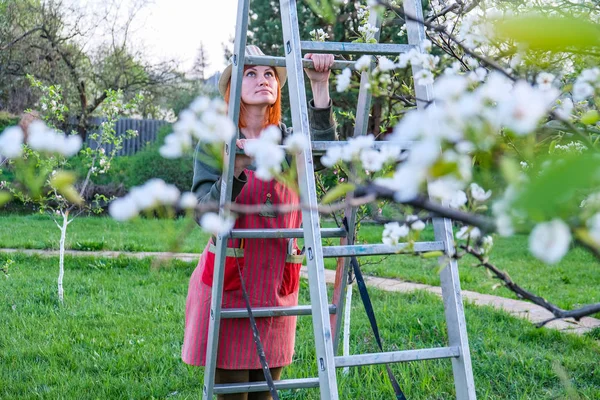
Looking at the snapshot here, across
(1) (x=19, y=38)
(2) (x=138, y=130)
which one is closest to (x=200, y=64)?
(2) (x=138, y=130)

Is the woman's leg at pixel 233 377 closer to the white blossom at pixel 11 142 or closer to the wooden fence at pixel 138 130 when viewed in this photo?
the white blossom at pixel 11 142

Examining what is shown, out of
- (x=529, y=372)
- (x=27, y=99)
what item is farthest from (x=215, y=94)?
(x=529, y=372)

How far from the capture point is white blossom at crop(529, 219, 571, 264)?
0.39m

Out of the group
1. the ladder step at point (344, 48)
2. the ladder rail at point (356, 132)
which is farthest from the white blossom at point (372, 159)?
the ladder rail at point (356, 132)

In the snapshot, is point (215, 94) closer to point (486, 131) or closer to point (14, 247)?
point (14, 247)

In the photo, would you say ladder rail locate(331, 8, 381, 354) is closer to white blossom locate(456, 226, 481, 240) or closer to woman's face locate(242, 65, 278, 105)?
woman's face locate(242, 65, 278, 105)

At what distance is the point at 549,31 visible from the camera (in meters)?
0.36

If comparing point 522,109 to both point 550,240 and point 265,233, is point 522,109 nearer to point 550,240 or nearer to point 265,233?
point 550,240

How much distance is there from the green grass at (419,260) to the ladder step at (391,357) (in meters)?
2.96

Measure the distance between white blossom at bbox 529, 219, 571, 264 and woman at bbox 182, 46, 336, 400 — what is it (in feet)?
6.49

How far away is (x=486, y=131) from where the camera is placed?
0.43 metres

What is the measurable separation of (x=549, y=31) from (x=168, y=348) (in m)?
3.91

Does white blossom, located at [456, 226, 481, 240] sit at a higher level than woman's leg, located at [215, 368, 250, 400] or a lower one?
higher

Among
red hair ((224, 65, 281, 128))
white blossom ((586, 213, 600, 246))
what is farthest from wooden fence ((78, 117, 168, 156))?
white blossom ((586, 213, 600, 246))
